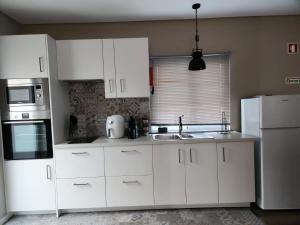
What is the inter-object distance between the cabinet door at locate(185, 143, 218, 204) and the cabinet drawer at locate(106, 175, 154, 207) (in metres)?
0.48

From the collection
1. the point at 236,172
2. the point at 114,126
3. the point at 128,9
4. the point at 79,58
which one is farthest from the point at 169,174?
the point at 128,9

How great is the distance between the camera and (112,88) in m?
2.65

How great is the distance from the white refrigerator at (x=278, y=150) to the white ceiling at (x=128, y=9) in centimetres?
122

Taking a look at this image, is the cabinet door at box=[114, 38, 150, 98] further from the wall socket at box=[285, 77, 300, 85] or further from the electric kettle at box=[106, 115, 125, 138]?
the wall socket at box=[285, 77, 300, 85]

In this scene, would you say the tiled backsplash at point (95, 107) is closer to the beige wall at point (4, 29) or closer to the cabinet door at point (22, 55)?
the cabinet door at point (22, 55)

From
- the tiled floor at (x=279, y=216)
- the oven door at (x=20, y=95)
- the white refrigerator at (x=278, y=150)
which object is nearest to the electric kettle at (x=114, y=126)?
the oven door at (x=20, y=95)

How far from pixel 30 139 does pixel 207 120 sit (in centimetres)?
236

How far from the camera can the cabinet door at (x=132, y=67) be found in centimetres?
262

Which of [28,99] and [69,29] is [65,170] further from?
[69,29]

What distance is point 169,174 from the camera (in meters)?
2.46

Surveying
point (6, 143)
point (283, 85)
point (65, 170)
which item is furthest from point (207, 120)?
point (6, 143)

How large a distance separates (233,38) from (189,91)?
0.98 meters

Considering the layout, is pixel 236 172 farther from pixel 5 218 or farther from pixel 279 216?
pixel 5 218

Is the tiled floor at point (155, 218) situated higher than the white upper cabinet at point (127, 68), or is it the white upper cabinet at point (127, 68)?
the white upper cabinet at point (127, 68)
